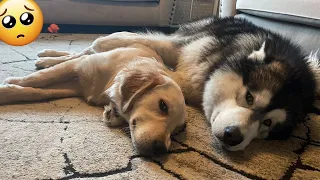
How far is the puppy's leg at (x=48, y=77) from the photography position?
1.72m

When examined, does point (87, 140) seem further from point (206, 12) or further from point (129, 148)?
point (206, 12)

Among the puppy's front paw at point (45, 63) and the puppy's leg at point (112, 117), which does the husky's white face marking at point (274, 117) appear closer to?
the puppy's leg at point (112, 117)

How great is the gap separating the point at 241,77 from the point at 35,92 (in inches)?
39.1

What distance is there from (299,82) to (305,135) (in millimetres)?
309

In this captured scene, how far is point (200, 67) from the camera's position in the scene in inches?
76.9

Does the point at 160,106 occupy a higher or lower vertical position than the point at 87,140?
higher

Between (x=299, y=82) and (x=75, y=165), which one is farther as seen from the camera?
(x=299, y=82)

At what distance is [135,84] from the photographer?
1.50m

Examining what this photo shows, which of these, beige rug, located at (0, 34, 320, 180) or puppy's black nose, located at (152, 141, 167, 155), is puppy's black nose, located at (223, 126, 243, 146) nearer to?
beige rug, located at (0, 34, 320, 180)

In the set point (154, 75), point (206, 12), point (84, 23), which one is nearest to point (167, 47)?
point (154, 75)

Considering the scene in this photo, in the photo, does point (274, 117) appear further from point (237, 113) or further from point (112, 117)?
point (112, 117)

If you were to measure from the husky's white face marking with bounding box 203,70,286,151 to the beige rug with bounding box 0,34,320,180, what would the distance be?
0.25 feet

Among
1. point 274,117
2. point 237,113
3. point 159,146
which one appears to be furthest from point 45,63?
point 274,117

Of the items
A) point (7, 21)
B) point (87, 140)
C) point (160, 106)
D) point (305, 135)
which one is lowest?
point (305, 135)
